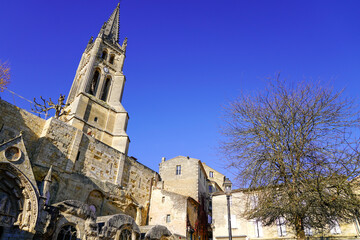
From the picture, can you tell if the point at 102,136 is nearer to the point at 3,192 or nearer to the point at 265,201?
the point at 3,192

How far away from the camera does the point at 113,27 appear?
4034 cm

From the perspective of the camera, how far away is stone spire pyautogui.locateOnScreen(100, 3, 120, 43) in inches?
1501

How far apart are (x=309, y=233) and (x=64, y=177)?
1645 centimetres

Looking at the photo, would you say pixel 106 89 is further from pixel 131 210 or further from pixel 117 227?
pixel 117 227

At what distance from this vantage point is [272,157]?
9.15 m

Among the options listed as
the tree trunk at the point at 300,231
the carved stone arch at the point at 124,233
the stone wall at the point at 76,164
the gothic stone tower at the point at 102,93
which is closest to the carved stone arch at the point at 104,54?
the gothic stone tower at the point at 102,93

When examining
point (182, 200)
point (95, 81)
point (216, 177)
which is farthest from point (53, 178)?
point (216, 177)

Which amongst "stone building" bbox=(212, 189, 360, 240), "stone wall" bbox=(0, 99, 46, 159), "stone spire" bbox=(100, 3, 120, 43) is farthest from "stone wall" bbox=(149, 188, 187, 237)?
"stone spire" bbox=(100, 3, 120, 43)

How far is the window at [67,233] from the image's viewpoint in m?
10.0

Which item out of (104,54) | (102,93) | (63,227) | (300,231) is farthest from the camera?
(104,54)

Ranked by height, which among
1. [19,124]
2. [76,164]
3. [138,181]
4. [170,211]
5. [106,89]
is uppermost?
[106,89]

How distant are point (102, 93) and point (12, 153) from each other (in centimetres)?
2107

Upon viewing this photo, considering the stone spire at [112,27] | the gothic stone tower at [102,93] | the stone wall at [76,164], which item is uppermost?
the stone spire at [112,27]

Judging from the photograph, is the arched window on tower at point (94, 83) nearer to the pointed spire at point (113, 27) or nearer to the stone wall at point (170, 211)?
the pointed spire at point (113, 27)
